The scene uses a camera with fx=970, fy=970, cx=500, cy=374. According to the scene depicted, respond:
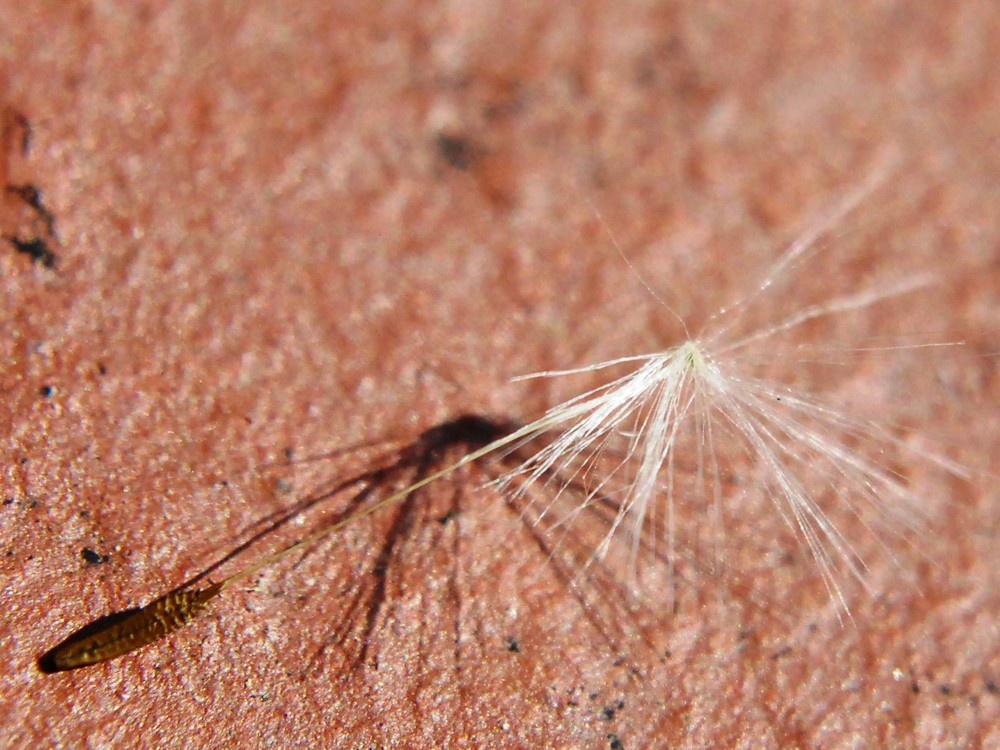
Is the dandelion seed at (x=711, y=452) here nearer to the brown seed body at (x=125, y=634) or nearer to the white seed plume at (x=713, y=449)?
the white seed plume at (x=713, y=449)

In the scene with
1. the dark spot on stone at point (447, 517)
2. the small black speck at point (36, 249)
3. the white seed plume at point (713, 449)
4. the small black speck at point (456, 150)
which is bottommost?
the white seed plume at point (713, 449)

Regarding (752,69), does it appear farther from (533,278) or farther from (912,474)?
(912,474)

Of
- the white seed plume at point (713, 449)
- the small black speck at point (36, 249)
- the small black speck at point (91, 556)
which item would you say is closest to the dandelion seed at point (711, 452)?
the white seed plume at point (713, 449)

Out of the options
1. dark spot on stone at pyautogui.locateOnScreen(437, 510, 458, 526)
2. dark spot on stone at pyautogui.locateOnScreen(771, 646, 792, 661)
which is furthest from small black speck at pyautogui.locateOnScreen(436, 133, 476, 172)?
dark spot on stone at pyautogui.locateOnScreen(771, 646, 792, 661)

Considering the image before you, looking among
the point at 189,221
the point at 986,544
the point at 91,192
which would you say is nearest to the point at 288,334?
the point at 189,221

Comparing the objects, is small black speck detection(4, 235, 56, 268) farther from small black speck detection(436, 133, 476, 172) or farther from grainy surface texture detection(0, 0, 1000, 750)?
small black speck detection(436, 133, 476, 172)

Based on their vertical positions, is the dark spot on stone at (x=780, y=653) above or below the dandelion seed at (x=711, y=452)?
below

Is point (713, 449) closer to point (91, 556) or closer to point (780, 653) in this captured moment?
point (780, 653)
